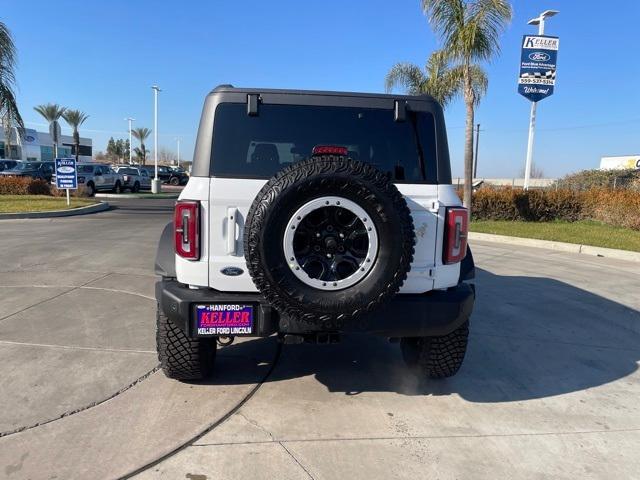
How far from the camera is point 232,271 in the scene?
310cm

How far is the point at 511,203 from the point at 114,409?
52.3ft

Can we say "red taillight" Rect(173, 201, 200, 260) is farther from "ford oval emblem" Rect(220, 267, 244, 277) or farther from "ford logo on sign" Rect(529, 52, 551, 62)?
"ford logo on sign" Rect(529, 52, 551, 62)

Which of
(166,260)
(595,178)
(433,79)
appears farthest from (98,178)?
(595,178)

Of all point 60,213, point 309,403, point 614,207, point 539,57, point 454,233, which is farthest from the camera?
point 539,57

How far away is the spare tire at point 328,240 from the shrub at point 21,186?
2131 centimetres

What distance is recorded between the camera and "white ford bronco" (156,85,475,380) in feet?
9.22

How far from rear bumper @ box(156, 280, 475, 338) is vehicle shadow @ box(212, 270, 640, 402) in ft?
2.77

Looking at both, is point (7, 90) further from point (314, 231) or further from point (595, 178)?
point (595, 178)

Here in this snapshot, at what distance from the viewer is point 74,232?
11312mm

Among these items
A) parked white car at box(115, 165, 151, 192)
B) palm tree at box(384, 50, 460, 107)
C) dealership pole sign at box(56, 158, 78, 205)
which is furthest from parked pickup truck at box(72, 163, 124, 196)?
palm tree at box(384, 50, 460, 107)

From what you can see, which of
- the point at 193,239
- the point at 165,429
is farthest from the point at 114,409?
the point at 193,239

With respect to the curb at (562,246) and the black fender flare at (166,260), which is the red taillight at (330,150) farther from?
the curb at (562,246)

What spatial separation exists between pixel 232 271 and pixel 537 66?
53.9 ft

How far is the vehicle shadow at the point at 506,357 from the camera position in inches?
151
